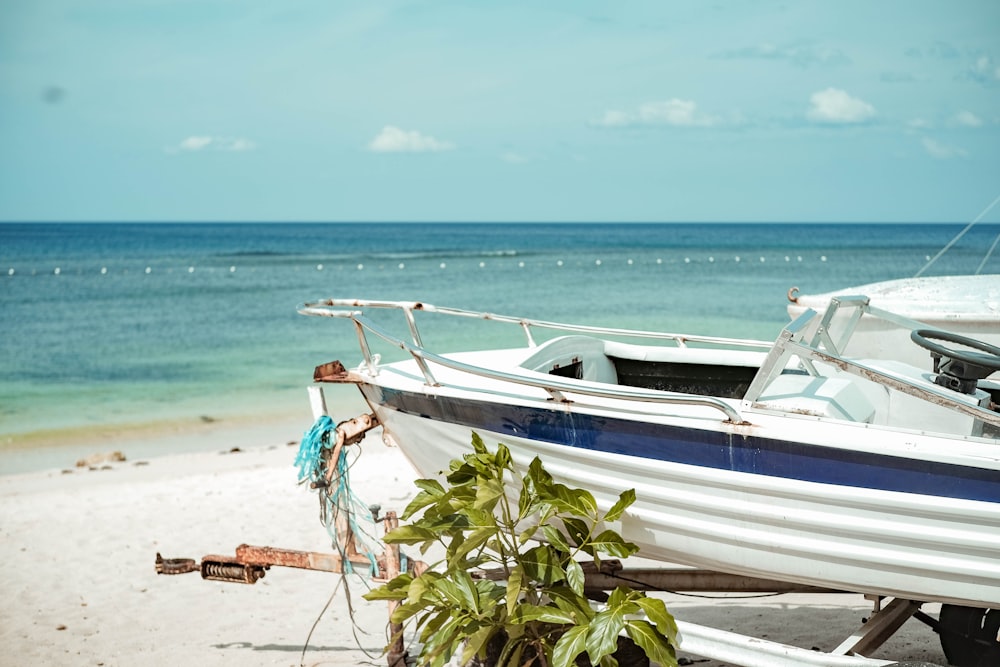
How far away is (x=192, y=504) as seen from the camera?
765cm

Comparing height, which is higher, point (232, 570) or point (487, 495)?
point (487, 495)

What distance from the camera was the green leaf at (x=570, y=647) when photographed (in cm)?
311

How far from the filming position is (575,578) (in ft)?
10.9

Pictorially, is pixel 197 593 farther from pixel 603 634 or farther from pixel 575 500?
pixel 603 634

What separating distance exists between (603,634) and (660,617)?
0.69ft

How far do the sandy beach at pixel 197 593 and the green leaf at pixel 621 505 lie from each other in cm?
132

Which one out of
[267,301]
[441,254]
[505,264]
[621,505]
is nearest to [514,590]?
[621,505]

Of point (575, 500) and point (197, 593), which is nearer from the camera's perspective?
point (575, 500)

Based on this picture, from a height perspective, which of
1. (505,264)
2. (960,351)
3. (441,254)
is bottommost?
(960,351)

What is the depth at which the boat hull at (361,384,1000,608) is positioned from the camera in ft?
9.70

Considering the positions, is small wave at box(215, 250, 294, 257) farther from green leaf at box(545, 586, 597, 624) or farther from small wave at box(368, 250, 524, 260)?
green leaf at box(545, 586, 597, 624)

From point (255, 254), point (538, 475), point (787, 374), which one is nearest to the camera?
point (538, 475)

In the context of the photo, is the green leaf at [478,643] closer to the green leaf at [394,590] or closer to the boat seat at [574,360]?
the green leaf at [394,590]

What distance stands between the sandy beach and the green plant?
1229mm
